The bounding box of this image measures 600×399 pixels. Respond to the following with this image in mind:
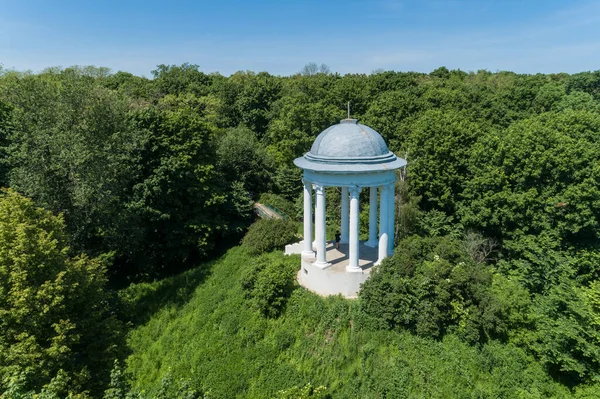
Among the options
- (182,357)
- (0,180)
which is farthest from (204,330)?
(0,180)

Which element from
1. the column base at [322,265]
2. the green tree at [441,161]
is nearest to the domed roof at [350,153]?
the column base at [322,265]

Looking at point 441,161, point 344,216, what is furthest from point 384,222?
point 441,161

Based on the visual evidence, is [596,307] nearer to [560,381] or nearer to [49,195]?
[560,381]

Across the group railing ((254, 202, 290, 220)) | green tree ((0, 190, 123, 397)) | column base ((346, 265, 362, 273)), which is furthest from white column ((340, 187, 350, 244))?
green tree ((0, 190, 123, 397))

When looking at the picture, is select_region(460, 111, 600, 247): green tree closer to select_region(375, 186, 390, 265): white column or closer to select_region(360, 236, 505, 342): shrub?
select_region(360, 236, 505, 342): shrub

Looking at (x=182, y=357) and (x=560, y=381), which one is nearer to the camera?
(x=560, y=381)

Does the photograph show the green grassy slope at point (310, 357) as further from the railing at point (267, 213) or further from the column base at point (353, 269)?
the railing at point (267, 213)

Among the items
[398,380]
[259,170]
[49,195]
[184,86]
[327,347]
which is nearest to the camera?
Answer: [398,380]

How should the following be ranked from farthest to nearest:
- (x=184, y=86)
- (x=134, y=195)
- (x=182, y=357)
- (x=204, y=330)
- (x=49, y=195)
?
(x=184, y=86), (x=134, y=195), (x=49, y=195), (x=204, y=330), (x=182, y=357)
